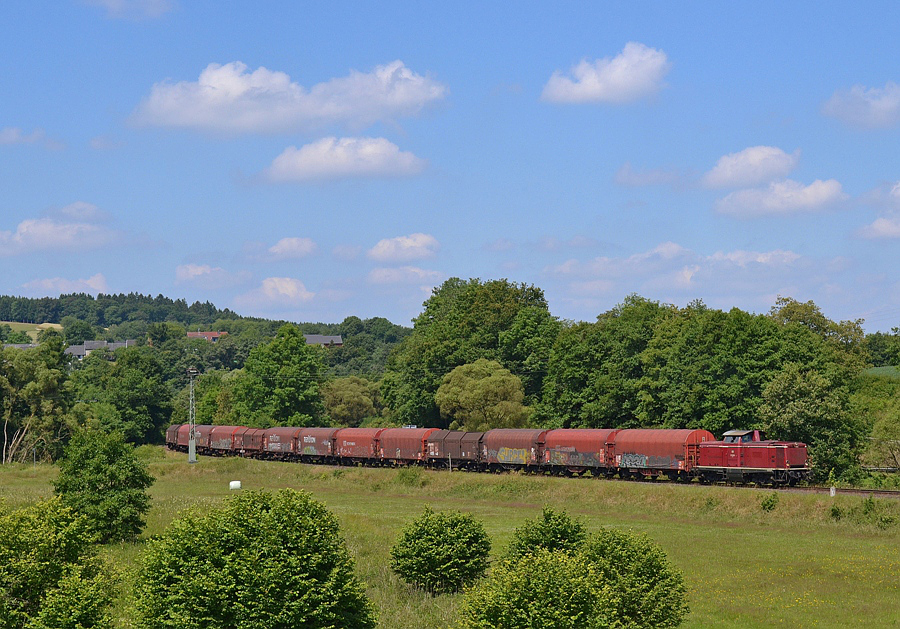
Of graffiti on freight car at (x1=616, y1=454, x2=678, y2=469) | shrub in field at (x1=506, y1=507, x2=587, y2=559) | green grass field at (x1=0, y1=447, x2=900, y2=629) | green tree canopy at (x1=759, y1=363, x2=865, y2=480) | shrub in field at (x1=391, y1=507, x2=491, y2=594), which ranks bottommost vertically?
green grass field at (x1=0, y1=447, x2=900, y2=629)

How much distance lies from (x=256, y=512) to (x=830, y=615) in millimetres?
21443

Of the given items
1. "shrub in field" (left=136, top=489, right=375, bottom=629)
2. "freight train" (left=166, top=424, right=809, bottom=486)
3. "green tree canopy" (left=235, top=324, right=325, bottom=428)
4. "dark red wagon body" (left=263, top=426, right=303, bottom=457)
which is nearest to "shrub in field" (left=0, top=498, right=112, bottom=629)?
"shrub in field" (left=136, top=489, right=375, bottom=629)

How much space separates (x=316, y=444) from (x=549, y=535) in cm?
7003

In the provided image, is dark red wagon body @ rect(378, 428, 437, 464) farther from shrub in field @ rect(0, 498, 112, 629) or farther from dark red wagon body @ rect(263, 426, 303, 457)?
shrub in field @ rect(0, 498, 112, 629)

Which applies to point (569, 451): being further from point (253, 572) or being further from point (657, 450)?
point (253, 572)

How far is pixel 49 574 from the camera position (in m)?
26.1

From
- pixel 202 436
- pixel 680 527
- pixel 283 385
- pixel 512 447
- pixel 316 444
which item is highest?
pixel 283 385

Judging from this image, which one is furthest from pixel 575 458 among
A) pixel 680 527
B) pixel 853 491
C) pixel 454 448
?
pixel 853 491

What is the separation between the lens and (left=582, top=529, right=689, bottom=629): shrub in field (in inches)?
999

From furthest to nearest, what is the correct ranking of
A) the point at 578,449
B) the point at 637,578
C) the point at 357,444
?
1. the point at 357,444
2. the point at 578,449
3. the point at 637,578

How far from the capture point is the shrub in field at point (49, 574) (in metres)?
22.4

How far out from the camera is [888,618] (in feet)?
105

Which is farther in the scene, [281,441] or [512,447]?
[281,441]

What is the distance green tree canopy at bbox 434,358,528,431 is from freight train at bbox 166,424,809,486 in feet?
40.1
